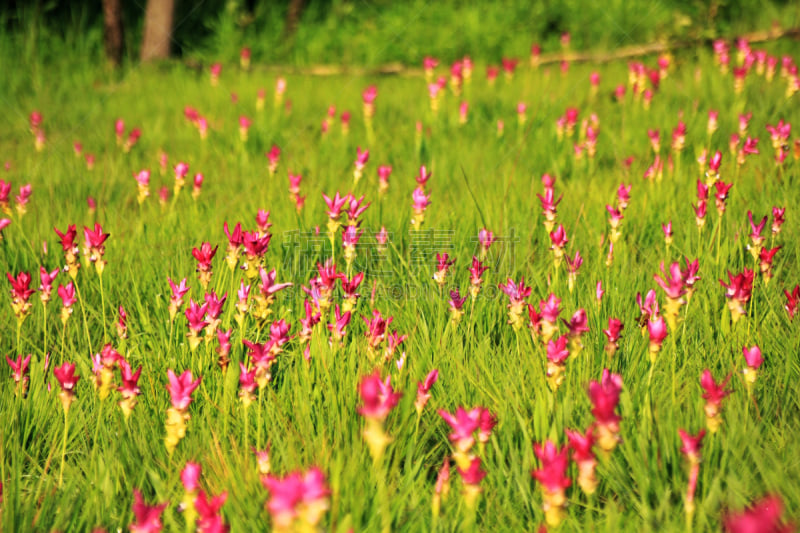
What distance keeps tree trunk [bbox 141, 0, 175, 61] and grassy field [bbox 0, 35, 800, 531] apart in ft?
12.2

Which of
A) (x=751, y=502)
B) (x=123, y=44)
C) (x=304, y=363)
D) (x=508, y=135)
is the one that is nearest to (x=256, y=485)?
(x=304, y=363)

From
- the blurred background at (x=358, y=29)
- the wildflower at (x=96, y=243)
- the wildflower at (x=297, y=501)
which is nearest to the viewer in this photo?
the wildflower at (x=297, y=501)

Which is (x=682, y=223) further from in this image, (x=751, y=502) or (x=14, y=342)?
(x=14, y=342)

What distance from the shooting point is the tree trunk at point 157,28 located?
28.3 feet

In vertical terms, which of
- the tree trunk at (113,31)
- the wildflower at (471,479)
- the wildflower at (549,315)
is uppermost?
the tree trunk at (113,31)

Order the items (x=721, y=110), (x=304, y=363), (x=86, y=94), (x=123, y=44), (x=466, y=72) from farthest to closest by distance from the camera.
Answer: (x=123, y=44)
(x=86, y=94)
(x=466, y=72)
(x=721, y=110)
(x=304, y=363)

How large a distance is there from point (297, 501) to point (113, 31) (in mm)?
8605

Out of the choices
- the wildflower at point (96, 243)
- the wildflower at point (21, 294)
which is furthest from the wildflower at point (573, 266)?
the wildflower at point (21, 294)

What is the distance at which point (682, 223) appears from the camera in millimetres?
3215

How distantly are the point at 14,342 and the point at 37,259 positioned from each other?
614 mm

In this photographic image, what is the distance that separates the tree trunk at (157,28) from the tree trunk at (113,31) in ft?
1.09

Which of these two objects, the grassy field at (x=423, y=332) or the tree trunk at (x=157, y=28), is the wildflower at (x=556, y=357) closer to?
the grassy field at (x=423, y=332)

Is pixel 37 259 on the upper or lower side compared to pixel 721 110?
lower

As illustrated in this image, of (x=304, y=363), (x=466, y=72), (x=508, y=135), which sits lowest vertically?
(x=304, y=363)
